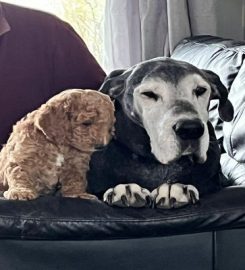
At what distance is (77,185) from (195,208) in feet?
0.87

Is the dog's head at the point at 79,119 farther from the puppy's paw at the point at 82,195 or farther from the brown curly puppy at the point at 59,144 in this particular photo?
the puppy's paw at the point at 82,195

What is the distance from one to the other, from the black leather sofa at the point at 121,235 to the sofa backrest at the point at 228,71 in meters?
0.29

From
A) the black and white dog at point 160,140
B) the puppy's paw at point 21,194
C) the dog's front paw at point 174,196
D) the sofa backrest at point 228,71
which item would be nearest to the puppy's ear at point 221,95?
the black and white dog at point 160,140

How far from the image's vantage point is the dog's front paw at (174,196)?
109 cm

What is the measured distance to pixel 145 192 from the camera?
1135 millimetres

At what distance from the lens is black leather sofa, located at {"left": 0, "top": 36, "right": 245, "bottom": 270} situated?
3.49 feet

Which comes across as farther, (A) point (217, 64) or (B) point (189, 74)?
(A) point (217, 64)

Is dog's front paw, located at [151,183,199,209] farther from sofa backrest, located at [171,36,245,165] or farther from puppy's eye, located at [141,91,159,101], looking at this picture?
sofa backrest, located at [171,36,245,165]

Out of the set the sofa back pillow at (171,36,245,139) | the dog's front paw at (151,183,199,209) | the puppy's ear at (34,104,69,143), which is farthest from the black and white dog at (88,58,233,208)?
the sofa back pillow at (171,36,245,139)

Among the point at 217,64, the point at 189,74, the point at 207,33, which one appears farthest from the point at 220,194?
the point at 207,33

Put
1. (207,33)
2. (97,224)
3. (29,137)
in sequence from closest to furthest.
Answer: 1. (97,224)
2. (29,137)
3. (207,33)

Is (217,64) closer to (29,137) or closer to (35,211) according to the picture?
(29,137)

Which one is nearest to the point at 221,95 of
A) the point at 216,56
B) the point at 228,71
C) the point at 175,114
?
the point at 175,114

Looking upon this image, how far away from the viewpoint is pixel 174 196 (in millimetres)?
1099
